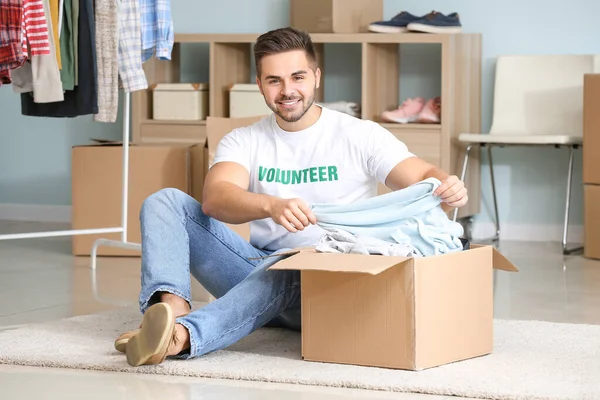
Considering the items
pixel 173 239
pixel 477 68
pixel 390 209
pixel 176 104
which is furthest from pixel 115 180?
pixel 390 209

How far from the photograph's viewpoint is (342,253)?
2.19m

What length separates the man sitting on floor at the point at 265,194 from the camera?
2.29 m

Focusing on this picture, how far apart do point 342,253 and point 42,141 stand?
3.97m

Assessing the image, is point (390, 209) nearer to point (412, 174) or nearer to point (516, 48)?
point (412, 174)

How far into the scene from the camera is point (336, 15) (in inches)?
190

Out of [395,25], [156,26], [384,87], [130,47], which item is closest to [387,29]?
[395,25]

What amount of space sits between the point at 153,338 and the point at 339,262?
1.31ft

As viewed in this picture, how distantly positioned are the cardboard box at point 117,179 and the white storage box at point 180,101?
1.96 feet

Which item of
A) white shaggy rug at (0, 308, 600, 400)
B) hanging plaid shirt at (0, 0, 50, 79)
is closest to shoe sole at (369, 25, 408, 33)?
hanging plaid shirt at (0, 0, 50, 79)

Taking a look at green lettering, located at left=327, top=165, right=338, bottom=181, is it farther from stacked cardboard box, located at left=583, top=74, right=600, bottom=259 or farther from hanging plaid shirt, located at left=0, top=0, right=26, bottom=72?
stacked cardboard box, located at left=583, top=74, right=600, bottom=259

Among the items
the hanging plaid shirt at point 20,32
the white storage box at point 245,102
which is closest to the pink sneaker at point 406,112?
the white storage box at point 245,102

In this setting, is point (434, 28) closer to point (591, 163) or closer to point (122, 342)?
point (591, 163)

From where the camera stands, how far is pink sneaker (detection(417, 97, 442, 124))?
185 inches

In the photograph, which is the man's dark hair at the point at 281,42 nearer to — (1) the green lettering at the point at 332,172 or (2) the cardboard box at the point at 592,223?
(1) the green lettering at the point at 332,172
